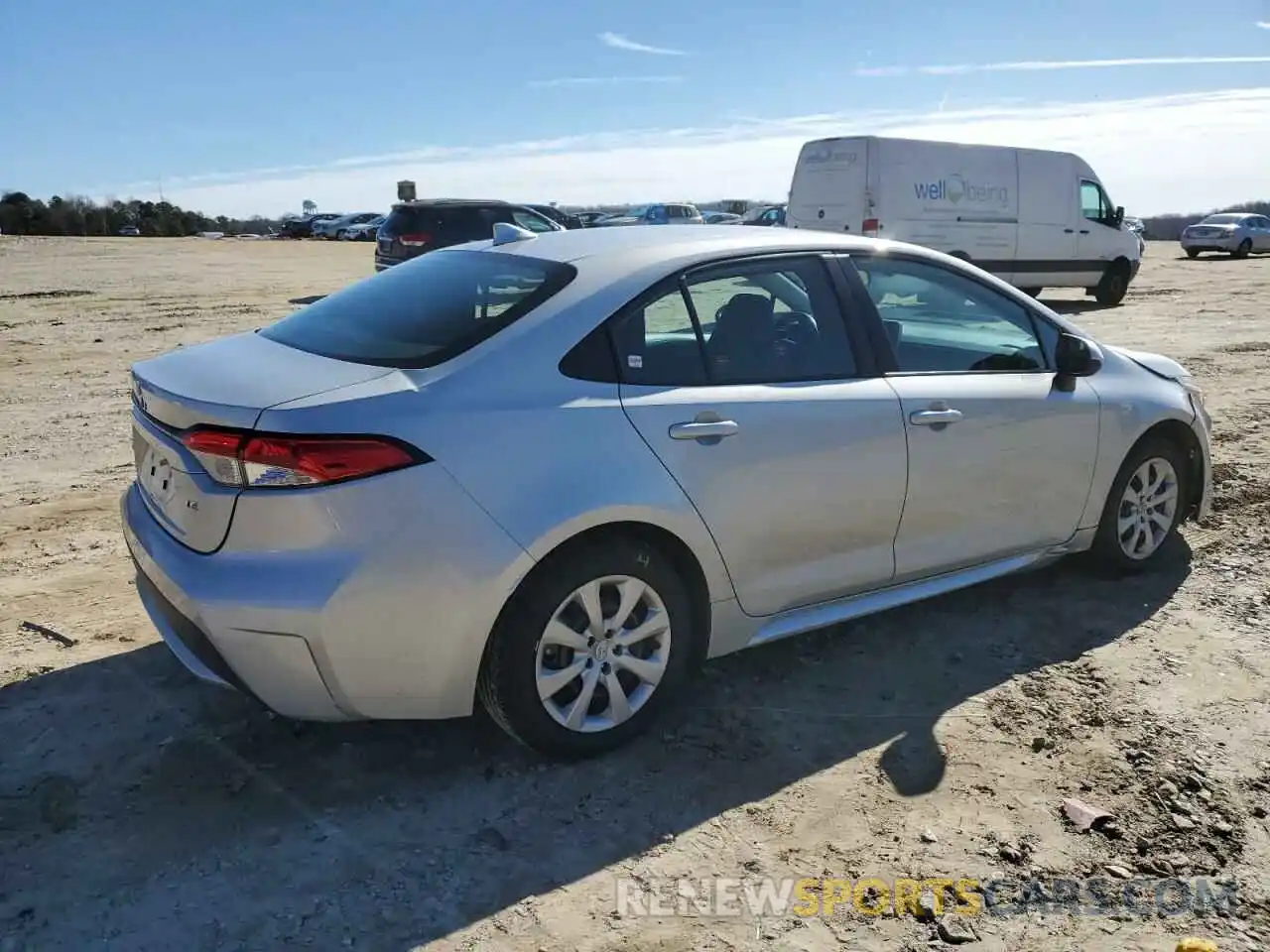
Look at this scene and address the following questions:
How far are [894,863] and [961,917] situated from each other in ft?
0.80

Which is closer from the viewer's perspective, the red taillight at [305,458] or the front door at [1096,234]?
the red taillight at [305,458]

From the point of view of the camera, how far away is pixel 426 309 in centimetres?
353

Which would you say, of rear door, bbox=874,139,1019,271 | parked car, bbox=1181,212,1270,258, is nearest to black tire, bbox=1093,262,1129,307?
rear door, bbox=874,139,1019,271

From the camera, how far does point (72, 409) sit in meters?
8.54

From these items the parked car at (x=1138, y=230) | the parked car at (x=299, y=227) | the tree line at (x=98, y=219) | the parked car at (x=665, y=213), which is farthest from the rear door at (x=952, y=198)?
the parked car at (x=299, y=227)

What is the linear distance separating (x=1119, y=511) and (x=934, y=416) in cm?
139

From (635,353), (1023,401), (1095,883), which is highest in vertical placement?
(635,353)

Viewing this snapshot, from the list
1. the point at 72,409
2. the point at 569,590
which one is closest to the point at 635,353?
the point at 569,590

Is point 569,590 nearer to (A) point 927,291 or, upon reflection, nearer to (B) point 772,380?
(B) point 772,380

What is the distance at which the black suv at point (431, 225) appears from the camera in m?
17.2

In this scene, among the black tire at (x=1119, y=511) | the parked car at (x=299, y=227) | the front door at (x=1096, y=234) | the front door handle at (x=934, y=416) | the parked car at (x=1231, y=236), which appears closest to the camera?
the front door handle at (x=934, y=416)

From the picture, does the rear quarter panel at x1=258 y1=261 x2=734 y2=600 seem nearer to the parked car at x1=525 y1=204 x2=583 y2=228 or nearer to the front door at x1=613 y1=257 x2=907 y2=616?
the front door at x1=613 y1=257 x2=907 y2=616

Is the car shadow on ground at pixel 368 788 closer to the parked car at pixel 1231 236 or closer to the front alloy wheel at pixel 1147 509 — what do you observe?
the front alloy wheel at pixel 1147 509

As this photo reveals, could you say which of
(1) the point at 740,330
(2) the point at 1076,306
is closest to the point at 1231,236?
(2) the point at 1076,306
